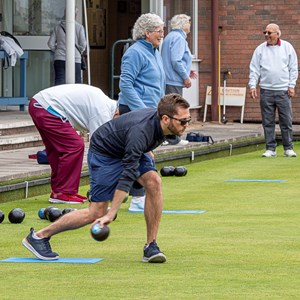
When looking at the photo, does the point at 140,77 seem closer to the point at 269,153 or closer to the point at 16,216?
the point at 16,216

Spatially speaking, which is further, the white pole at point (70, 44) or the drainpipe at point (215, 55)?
the drainpipe at point (215, 55)

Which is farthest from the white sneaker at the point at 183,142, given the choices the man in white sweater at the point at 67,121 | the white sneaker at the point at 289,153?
the man in white sweater at the point at 67,121

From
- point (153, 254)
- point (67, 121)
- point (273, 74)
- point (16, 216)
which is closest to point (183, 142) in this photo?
point (273, 74)

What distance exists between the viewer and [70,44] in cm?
1567

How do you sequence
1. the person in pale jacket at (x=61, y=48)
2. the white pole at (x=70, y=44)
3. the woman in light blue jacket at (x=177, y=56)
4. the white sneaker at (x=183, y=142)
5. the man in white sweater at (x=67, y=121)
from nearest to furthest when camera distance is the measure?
the man in white sweater at (x=67, y=121)
the white pole at (x=70, y=44)
the woman in light blue jacket at (x=177, y=56)
the white sneaker at (x=183, y=142)
the person in pale jacket at (x=61, y=48)

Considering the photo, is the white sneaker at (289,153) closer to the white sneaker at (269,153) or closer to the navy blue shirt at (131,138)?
the white sneaker at (269,153)

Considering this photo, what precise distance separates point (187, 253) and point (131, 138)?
1078 mm

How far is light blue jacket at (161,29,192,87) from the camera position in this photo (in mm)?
16328

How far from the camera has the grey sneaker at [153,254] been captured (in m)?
7.55

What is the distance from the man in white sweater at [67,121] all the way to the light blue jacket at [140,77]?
0.25 m

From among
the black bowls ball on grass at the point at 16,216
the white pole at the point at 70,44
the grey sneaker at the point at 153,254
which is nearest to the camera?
the grey sneaker at the point at 153,254

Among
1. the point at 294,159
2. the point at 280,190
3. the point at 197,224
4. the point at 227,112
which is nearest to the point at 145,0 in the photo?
the point at 227,112

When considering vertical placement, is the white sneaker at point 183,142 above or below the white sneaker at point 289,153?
above

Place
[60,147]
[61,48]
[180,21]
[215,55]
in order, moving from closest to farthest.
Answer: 1. [60,147]
2. [180,21]
3. [61,48]
4. [215,55]
